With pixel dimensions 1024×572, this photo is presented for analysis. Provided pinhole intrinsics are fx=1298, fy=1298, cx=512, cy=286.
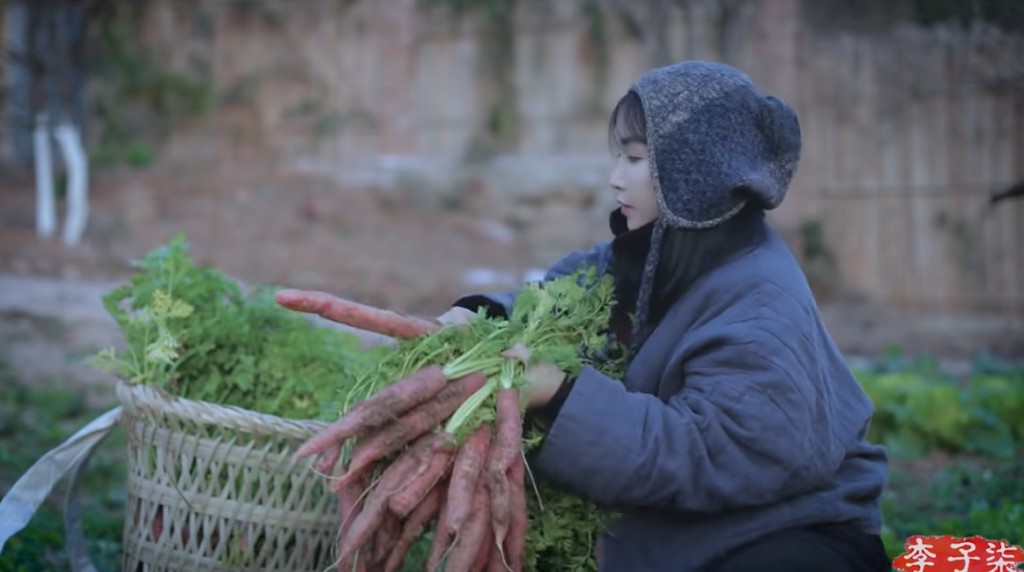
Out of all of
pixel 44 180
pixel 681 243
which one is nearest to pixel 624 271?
pixel 681 243

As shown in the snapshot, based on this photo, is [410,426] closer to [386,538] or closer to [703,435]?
[386,538]

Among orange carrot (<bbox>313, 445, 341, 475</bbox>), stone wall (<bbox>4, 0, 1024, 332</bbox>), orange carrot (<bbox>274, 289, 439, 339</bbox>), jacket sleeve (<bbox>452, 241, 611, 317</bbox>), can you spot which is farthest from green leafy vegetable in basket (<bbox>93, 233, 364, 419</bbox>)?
stone wall (<bbox>4, 0, 1024, 332</bbox>)

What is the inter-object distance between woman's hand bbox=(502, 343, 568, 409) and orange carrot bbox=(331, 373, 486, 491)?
0.34 ft

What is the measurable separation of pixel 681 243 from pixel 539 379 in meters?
0.47

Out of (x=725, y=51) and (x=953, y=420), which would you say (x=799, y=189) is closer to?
(x=725, y=51)

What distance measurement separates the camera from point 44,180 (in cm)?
1088

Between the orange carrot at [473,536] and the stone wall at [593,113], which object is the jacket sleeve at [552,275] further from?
the stone wall at [593,113]

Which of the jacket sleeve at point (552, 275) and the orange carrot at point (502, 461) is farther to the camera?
the jacket sleeve at point (552, 275)

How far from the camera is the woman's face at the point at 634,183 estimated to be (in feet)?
9.48

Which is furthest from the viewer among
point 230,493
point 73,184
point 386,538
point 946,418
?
point 73,184

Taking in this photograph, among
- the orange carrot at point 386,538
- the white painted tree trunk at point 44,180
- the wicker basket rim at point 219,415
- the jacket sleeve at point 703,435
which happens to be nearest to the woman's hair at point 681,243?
the jacket sleeve at point 703,435

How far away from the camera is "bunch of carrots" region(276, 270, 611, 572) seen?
2.59m

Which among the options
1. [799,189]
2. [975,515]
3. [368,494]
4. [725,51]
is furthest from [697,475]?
[799,189]
